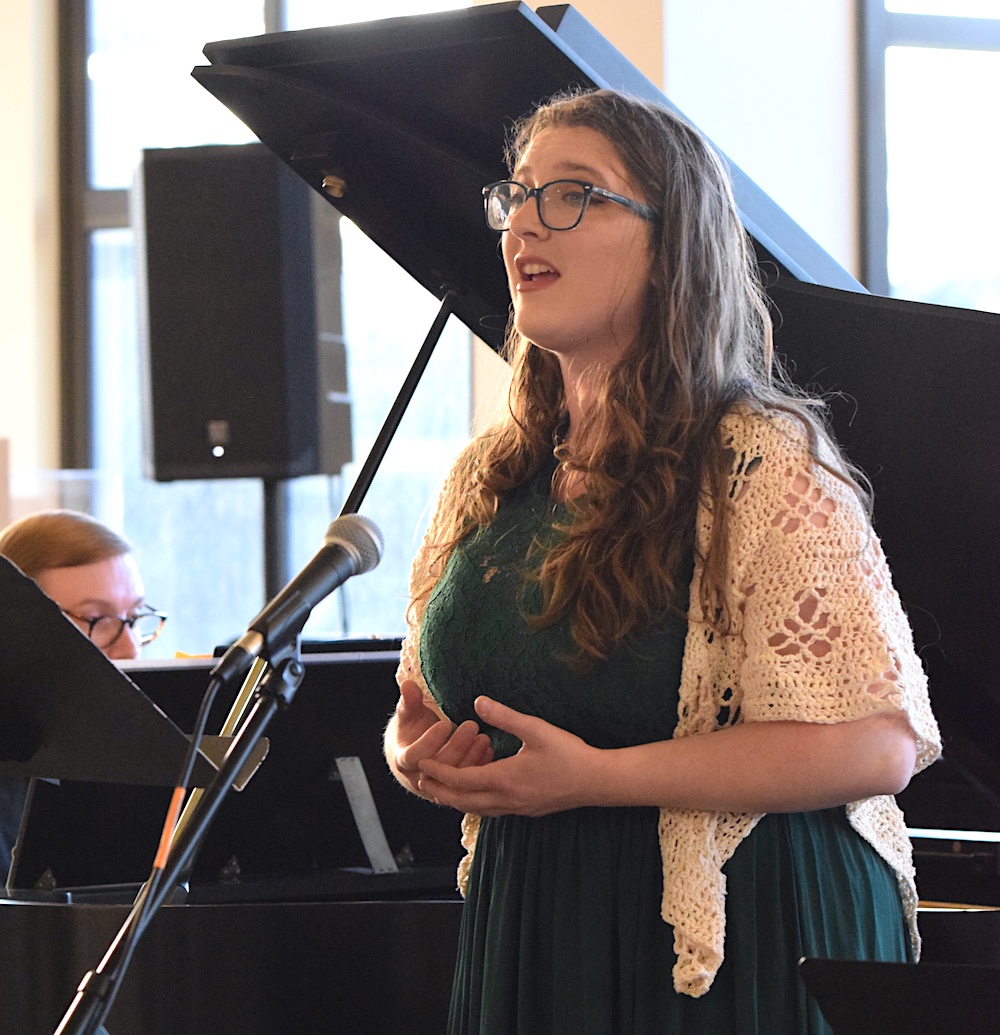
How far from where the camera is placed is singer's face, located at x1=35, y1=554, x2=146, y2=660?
8.90 ft

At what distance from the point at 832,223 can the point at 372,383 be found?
1641 millimetres

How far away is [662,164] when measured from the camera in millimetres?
1523

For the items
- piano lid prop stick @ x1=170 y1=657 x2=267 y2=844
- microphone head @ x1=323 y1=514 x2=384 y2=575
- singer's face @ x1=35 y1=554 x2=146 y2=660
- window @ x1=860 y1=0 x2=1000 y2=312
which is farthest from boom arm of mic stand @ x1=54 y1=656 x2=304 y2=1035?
window @ x1=860 y1=0 x2=1000 y2=312

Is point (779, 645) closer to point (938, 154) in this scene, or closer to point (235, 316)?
point (235, 316)

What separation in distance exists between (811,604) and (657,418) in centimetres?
27

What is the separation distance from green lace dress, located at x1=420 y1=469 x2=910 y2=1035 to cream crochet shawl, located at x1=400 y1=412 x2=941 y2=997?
0.03 m

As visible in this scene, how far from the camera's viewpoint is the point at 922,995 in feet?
3.61

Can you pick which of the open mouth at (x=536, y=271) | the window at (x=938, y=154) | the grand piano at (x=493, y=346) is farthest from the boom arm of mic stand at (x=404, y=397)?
the window at (x=938, y=154)

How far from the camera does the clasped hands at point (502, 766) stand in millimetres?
1326

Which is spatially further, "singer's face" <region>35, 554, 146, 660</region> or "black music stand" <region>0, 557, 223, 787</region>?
"singer's face" <region>35, 554, 146, 660</region>

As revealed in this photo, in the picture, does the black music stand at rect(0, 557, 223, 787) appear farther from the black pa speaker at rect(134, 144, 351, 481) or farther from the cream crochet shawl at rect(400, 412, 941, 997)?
the black pa speaker at rect(134, 144, 351, 481)

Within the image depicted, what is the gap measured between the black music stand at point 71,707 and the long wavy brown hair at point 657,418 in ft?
1.29

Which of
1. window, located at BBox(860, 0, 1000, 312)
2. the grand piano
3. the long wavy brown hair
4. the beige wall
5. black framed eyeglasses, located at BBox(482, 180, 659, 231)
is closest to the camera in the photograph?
the long wavy brown hair

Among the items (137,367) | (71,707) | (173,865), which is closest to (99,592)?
(71,707)
